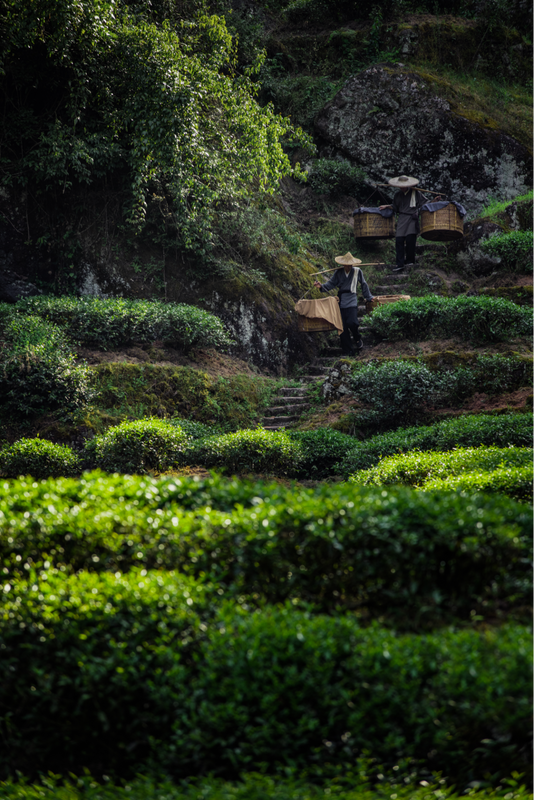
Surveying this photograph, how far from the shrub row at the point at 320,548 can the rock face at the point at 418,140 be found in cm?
1544

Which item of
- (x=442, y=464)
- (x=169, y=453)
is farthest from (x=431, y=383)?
(x=169, y=453)

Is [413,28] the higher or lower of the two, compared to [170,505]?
higher

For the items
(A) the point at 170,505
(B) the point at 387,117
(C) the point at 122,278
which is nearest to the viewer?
(A) the point at 170,505

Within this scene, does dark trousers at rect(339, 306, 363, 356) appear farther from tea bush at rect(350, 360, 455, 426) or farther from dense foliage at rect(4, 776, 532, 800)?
dense foliage at rect(4, 776, 532, 800)

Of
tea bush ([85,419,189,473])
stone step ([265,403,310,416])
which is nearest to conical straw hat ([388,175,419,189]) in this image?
stone step ([265,403,310,416])

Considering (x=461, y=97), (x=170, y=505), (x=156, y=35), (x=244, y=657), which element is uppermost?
(x=461, y=97)

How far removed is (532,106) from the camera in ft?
58.4

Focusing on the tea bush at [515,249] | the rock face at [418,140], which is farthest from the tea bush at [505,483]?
the rock face at [418,140]

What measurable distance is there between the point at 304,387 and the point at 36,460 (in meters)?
5.67

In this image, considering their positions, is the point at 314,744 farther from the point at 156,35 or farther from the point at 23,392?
Result: the point at 156,35

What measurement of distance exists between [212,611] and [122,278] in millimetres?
10538

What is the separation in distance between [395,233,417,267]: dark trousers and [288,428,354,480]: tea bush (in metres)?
7.60

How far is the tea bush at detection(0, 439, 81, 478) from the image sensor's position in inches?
298

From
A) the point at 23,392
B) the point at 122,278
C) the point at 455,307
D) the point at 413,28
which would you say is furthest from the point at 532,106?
the point at 23,392
